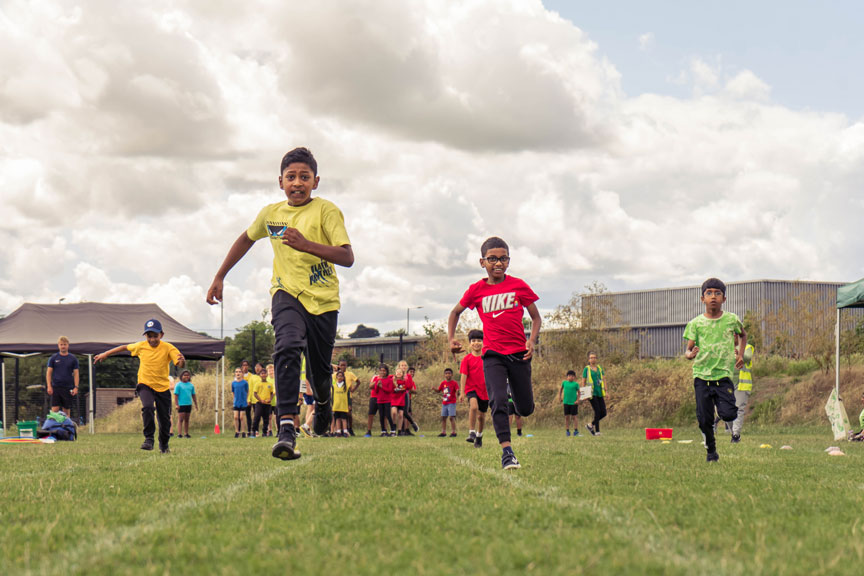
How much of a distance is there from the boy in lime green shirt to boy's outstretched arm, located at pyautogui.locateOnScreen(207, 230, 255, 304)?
4674 mm

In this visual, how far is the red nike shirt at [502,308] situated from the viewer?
25.8ft

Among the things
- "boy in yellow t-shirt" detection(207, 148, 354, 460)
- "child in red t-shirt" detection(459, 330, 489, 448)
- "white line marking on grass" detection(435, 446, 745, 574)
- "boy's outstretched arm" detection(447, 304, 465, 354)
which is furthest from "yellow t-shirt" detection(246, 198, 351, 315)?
"child in red t-shirt" detection(459, 330, 489, 448)

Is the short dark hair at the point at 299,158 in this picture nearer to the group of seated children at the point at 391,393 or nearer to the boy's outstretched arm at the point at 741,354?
the boy's outstretched arm at the point at 741,354

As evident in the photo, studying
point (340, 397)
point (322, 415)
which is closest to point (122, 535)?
point (322, 415)

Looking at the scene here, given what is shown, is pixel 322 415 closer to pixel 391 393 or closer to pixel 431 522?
pixel 431 522

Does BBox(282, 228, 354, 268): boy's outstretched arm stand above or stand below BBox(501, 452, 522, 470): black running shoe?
above

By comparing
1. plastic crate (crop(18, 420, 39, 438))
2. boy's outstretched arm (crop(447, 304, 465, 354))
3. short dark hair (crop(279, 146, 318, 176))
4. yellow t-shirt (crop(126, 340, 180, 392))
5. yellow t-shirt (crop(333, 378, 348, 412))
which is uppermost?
short dark hair (crop(279, 146, 318, 176))

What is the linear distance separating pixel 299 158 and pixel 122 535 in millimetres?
3904

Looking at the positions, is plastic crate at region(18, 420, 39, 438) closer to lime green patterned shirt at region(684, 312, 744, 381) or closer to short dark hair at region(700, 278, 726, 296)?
lime green patterned shirt at region(684, 312, 744, 381)

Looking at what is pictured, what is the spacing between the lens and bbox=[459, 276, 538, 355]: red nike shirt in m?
A: 7.86

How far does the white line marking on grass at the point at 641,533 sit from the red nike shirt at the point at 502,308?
2.02 meters

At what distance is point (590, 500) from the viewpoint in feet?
16.1

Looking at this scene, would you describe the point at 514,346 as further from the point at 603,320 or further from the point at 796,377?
the point at 603,320

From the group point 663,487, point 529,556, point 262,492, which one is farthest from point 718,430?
point 529,556
